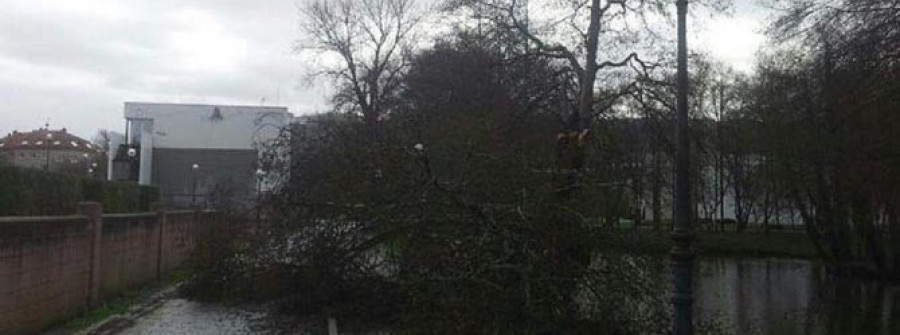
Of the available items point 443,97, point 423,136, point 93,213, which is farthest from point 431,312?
point 443,97

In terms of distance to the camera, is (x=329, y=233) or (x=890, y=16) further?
(x=329, y=233)

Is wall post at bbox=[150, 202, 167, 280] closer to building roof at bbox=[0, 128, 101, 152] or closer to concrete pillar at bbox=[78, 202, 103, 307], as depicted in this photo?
concrete pillar at bbox=[78, 202, 103, 307]

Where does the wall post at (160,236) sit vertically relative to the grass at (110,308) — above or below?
above

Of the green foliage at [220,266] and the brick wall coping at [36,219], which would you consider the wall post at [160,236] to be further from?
the brick wall coping at [36,219]

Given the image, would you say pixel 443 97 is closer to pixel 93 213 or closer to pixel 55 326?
pixel 93 213

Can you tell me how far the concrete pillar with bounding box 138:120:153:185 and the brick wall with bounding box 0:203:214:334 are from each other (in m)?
53.4

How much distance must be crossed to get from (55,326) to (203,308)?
4.71m

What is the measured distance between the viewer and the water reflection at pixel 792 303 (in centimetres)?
2028

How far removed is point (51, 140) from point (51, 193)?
94655 millimetres

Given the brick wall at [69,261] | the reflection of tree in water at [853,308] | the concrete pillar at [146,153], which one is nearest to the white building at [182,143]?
the concrete pillar at [146,153]

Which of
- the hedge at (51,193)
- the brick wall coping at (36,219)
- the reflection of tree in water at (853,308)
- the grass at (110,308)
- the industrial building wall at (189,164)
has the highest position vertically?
the industrial building wall at (189,164)

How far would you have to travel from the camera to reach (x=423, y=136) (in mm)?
16516

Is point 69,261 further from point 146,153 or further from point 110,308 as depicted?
point 146,153

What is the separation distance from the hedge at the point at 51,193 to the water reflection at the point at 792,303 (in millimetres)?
10759
